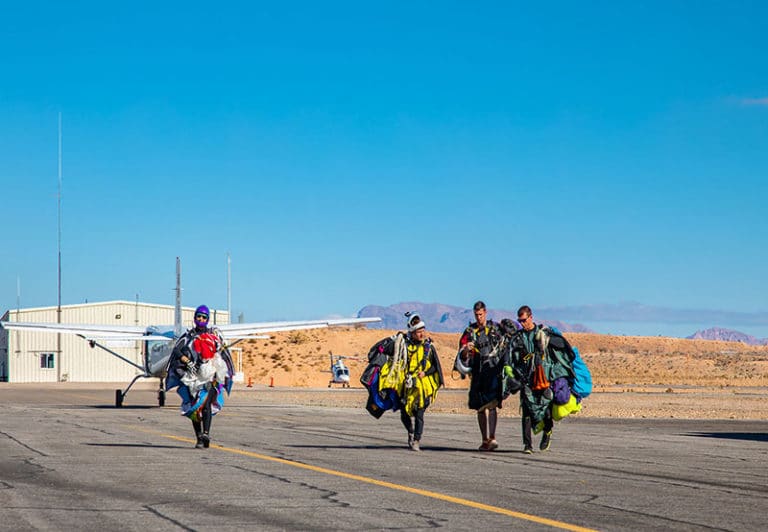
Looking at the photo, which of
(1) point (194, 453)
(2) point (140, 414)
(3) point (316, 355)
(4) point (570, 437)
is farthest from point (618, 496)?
(3) point (316, 355)

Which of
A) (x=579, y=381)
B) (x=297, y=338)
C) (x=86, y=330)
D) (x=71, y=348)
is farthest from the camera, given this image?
(x=297, y=338)

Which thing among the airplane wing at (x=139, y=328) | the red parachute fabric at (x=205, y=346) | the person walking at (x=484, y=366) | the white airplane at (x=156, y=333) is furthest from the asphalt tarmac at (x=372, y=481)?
the airplane wing at (x=139, y=328)

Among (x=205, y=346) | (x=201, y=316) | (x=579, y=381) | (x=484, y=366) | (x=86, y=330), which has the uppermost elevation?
(x=86, y=330)

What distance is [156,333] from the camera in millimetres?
38375

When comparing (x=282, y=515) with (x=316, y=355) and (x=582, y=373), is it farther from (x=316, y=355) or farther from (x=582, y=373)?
(x=316, y=355)

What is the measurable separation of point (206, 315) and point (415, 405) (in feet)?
11.1

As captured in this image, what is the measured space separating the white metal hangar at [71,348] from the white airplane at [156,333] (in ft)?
114

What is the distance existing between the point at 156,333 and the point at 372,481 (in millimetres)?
26792

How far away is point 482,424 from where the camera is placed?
17.4 metres

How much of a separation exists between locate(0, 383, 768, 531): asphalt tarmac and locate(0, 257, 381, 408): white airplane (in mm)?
13651

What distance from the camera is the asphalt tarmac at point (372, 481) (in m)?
9.56

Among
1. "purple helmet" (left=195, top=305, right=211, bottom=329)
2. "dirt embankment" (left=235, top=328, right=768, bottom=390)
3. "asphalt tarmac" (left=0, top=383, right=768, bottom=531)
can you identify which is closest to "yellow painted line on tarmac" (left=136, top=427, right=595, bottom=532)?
"asphalt tarmac" (left=0, top=383, right=768, bottom=531)

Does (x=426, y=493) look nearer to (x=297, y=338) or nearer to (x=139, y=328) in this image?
(x=139, y=328)

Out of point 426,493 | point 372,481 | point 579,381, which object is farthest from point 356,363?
point 426,493
